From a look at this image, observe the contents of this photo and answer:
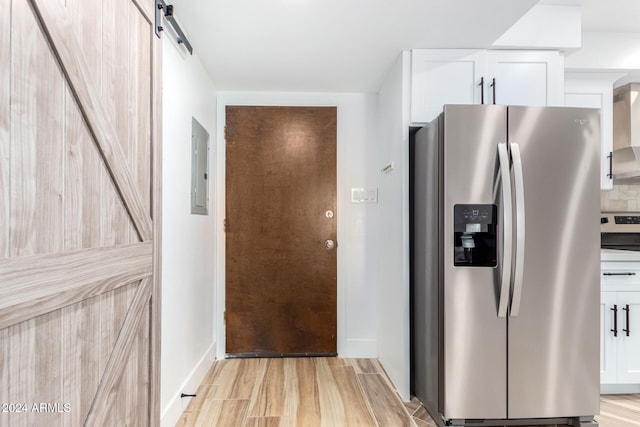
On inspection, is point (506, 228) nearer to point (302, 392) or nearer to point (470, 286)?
point (470, 286)

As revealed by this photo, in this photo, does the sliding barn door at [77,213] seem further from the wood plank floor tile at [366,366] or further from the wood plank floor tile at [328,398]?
the wood plank floor tile at [366,366]

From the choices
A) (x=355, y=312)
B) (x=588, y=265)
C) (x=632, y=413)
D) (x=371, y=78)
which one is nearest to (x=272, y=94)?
(x=371, y=78)

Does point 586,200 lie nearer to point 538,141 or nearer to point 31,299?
point 538,141

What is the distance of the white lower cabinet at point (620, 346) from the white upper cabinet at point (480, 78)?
1.49 metres

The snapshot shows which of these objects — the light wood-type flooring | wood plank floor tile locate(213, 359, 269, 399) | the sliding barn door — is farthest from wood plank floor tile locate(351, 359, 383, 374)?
the sliding barn door

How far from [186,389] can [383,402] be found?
4.07 feet

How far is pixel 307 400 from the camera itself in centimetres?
238

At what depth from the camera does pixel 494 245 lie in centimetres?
198

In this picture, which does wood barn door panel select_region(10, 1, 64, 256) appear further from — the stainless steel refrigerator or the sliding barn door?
the stainless steel refrigerator

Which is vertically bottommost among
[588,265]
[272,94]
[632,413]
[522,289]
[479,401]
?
[632,413]

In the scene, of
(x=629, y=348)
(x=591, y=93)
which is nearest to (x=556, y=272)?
(x=629, y=348)

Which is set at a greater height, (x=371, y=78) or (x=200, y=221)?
(x=371, y=78)

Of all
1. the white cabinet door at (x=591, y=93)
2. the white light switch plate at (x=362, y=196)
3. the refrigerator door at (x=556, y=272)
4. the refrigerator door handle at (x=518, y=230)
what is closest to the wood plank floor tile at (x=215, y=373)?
the white light switch plate at (x=362, y=196)

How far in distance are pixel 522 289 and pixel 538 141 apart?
0.80m
